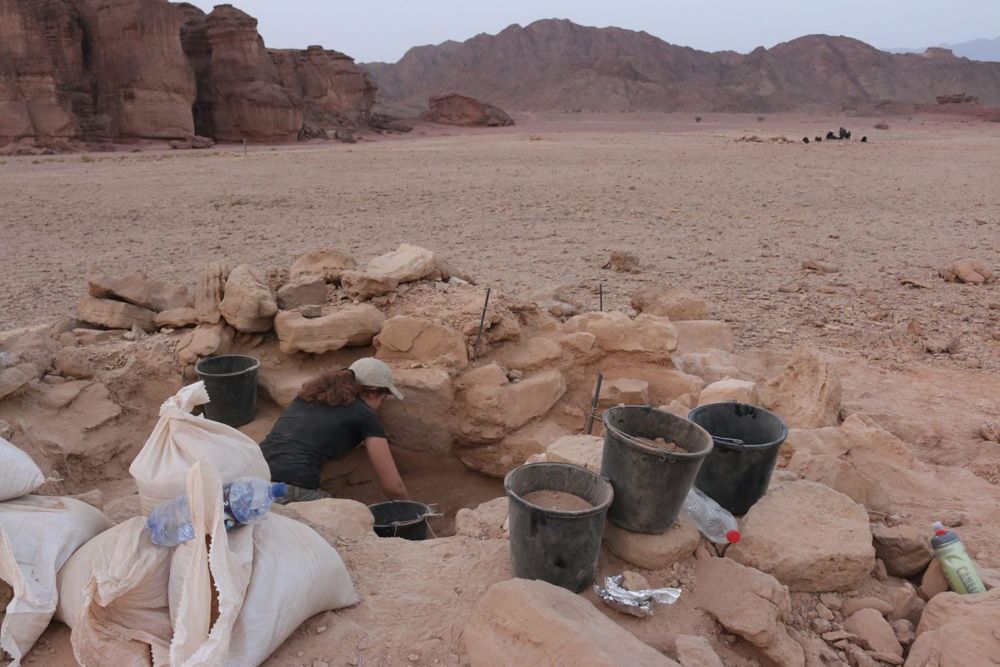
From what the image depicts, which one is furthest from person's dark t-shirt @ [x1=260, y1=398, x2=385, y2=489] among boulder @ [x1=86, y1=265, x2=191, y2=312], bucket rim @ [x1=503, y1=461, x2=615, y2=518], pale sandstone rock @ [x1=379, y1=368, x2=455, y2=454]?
boulder @ [x1=86, y1=265, x2=191, y2=312]

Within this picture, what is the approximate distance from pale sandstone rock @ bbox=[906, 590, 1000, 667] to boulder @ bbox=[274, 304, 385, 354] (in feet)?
11.6

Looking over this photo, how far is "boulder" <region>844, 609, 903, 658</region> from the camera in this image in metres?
2.51

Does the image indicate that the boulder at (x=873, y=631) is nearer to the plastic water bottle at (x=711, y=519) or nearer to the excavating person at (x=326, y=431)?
the plastic water bottle at (x=711, y=519)

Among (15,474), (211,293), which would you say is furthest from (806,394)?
(15,474)

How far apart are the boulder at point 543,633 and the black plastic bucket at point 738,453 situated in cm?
94

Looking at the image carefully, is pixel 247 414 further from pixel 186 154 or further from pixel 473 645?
pixel 186 154

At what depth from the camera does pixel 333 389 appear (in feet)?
13.0

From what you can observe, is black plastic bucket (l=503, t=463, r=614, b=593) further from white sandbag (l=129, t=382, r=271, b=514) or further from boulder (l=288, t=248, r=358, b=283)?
boulder (l=288, t=248, r=358, b=283)

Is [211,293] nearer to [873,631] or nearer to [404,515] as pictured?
[404,515]

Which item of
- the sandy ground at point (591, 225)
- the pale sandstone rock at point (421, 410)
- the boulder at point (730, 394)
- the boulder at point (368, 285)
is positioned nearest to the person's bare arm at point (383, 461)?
the pale sandstone rock at point (421, 410)

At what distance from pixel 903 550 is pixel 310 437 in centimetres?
294

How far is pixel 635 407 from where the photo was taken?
2969 mm

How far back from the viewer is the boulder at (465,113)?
130 feet

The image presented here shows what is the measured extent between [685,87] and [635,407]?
59.0 m
